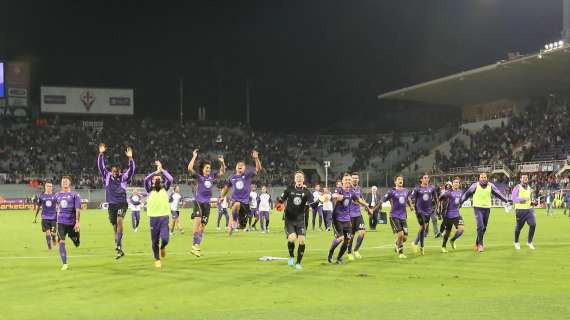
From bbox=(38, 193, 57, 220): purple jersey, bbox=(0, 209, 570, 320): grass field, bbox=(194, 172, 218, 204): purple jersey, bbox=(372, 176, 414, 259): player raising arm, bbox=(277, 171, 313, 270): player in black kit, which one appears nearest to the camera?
bbox=(0, 209, 570, 320): grass field

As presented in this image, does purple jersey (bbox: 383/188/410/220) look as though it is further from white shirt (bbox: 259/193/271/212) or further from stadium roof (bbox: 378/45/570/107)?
stadium roof (bbox: 378/45/570/107)

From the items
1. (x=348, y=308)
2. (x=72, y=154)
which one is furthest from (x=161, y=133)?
(x=348, y=308)

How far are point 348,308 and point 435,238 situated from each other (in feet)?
48.9

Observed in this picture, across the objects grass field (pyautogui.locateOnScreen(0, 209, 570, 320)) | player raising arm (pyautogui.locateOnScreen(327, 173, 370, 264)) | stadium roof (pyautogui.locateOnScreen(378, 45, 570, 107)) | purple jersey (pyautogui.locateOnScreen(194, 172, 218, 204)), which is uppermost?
stadium roof (pyautogui.locateOnScreen(378, 45, 570, 107))

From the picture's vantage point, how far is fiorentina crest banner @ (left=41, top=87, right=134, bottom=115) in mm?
76938

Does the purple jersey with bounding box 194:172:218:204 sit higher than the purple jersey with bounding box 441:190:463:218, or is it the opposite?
the purple jersey with bounding box 194:172:218:204

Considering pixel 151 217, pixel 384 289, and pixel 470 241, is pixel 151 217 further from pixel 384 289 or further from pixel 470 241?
pixel 470 241

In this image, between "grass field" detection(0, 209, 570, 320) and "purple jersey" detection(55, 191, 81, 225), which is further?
"purple jersey" detection(55, 191, 81, 225)

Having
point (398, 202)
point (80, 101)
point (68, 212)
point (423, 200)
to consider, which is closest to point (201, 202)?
point (68, 212)

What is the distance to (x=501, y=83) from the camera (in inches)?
2499

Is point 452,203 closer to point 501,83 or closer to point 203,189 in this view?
point 203,189

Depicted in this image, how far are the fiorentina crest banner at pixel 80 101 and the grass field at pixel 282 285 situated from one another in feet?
195

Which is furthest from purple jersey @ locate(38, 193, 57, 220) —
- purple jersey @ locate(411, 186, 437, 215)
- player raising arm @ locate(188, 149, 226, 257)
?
purple jersey @ locate(411, 186, 437, 215)

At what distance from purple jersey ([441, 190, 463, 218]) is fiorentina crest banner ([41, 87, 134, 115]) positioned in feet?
207
